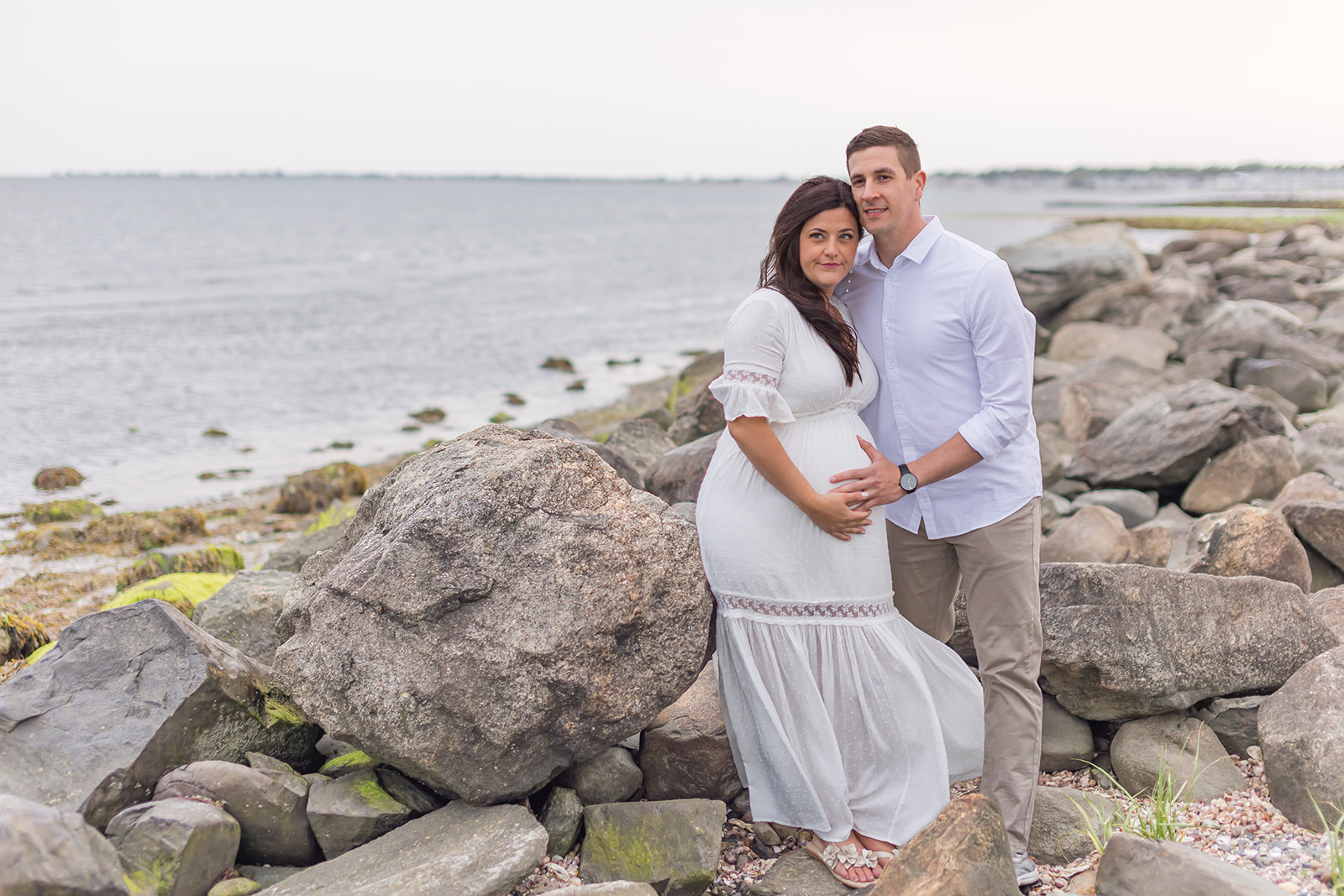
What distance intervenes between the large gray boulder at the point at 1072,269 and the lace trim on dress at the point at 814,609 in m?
14.3

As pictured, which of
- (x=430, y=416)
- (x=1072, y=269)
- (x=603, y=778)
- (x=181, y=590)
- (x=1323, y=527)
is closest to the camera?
(x=603, y=778)

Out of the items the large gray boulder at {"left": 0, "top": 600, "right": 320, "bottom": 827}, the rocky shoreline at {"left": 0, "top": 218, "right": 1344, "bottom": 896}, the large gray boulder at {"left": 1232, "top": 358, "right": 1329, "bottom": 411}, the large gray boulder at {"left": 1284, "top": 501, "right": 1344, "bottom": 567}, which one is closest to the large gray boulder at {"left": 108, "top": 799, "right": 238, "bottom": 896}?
the rocky shoreline at {"left": 0, "top": 218, "right": 1344, "bottom": 896}

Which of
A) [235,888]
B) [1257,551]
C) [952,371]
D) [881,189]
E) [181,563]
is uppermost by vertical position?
[881,189]

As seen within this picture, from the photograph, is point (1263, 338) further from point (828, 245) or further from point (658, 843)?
point (658, 843)

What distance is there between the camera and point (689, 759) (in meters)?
4.25

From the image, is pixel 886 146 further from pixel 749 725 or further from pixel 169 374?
pixel 169 374

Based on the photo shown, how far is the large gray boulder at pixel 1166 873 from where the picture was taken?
3.01 meters

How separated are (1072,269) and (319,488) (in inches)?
510

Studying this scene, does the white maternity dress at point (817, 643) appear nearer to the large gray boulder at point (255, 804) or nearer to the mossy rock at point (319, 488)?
the large gray boulder at point (255, 804)

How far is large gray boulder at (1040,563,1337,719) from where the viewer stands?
4410 mm

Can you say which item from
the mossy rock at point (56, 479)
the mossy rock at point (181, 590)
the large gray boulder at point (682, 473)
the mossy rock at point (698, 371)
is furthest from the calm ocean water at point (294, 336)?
the large gray boulder at point (682, 473)

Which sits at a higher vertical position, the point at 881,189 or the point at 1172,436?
the point at 881,189

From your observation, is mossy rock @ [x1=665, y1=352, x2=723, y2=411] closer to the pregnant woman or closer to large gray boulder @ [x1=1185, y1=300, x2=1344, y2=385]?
large gray boulder @ [x1=1185, y1=300, x2=1344, y2=385]

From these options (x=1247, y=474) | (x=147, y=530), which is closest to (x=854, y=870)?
(x=1247, y=474)
